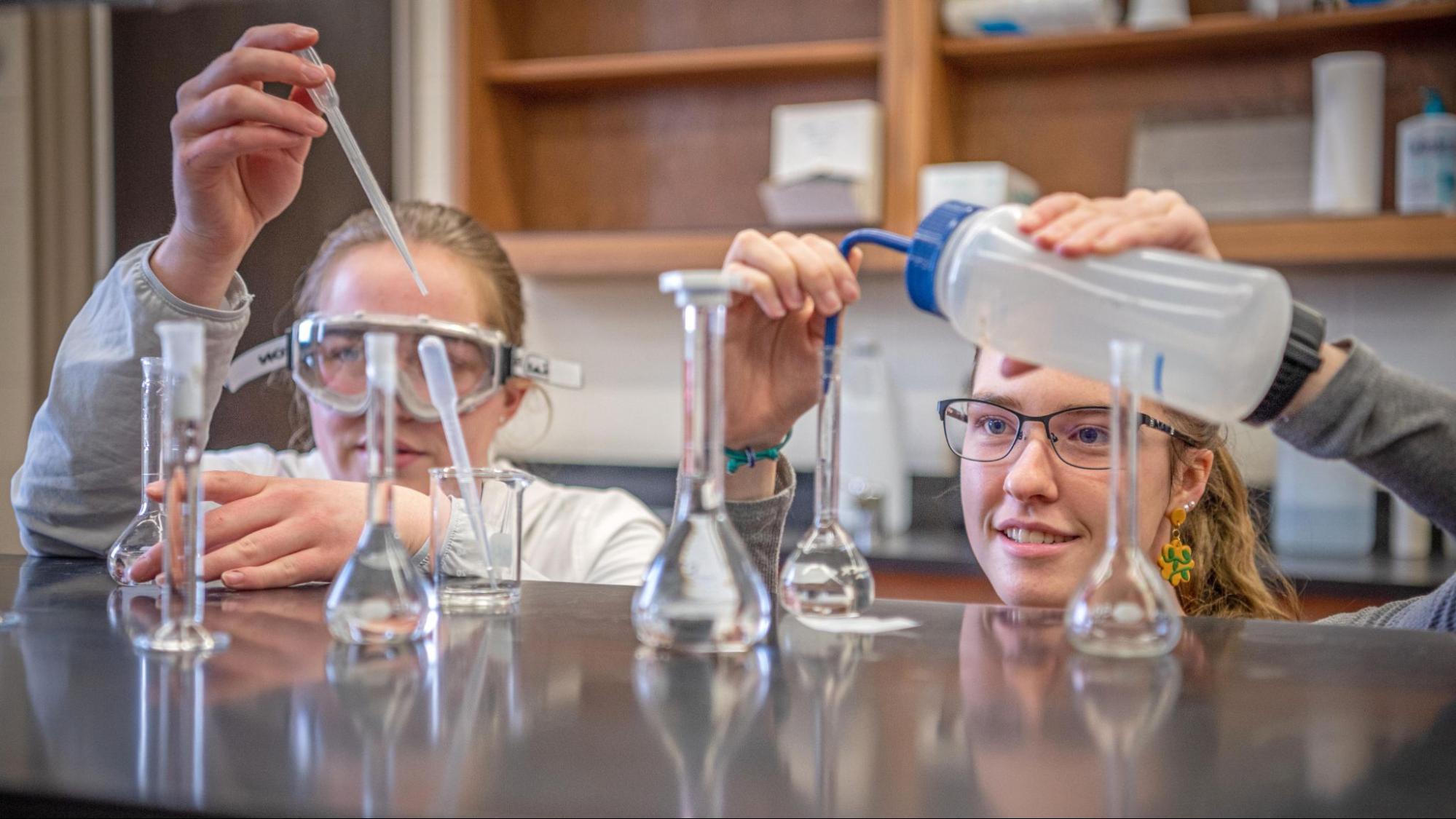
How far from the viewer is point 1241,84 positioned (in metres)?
2.66

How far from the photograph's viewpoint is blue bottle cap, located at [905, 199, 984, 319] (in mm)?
759

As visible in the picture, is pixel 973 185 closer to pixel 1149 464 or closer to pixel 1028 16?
pixel 1028 16

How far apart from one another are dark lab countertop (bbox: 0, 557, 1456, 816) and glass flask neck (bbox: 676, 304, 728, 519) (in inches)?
3.3

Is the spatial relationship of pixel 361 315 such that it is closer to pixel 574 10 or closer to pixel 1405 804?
pixel 1405 804

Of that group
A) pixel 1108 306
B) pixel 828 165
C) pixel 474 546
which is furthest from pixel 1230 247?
pixel 474 546

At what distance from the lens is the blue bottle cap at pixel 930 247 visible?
76 centimetres

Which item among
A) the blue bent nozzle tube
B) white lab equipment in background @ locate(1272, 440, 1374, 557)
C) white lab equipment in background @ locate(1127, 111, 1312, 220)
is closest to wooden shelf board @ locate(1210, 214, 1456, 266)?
white lab equipment in background @ locate(1127, 111, 1312, 220)

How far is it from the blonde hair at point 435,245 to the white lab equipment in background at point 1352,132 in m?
1.58

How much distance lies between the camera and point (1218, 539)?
143cm

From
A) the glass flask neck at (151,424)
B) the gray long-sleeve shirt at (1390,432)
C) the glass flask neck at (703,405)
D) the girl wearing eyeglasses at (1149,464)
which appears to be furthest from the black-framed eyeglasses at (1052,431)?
the glass flask neck at (151,424)

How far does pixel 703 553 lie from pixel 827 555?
12 centimetres

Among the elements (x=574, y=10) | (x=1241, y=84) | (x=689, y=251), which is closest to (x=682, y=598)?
(x=689, y=251)

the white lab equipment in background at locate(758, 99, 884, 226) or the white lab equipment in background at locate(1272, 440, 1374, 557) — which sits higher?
the white lab equipment in background at locate(758, 99, 884, 226)

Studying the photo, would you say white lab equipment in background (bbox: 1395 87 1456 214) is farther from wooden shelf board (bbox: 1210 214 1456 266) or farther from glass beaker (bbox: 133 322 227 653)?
glass beaker (bbox: 133 322 227 653)
